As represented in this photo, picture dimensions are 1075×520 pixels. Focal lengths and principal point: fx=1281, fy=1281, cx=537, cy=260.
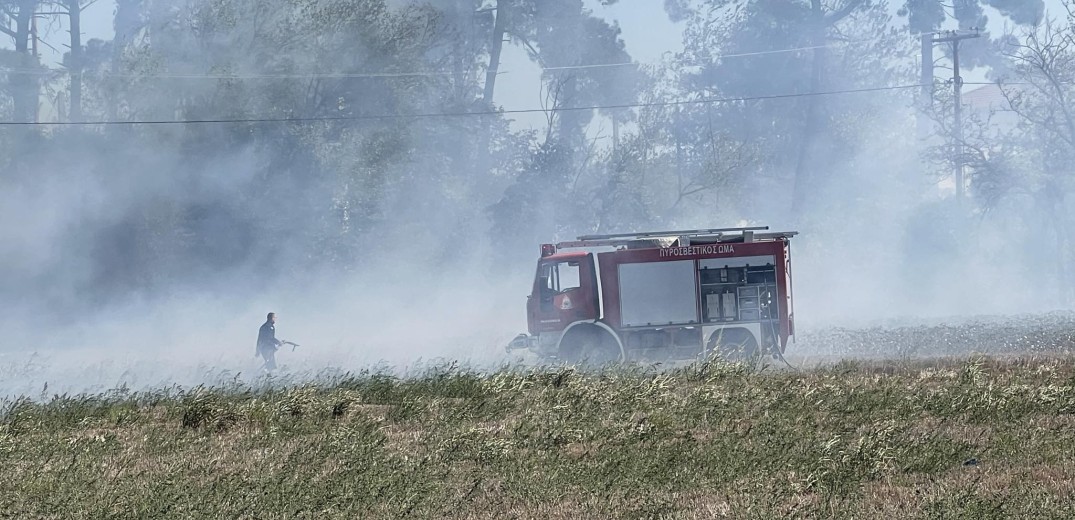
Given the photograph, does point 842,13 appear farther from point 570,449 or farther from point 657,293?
point 570,449

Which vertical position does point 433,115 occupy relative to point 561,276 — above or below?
above

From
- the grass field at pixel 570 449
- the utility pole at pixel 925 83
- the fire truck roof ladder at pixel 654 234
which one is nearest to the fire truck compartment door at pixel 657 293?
the fire truck roof ladder at pixel 654 234

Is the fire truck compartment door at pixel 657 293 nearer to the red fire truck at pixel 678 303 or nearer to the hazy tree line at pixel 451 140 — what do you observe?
the red fire truck at pixel 678 303

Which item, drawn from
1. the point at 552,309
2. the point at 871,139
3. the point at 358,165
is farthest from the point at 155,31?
the point at 871,139

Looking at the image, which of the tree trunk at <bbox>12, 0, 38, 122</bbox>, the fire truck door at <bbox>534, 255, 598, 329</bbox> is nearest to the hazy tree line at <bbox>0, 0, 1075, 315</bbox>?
the tree trunk at <bbox>12, 0, 38, 122</bbox>

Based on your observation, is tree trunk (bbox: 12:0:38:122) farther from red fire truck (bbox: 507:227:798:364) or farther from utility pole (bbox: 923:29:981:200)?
utility pole (bbox: 923:29:981:200)

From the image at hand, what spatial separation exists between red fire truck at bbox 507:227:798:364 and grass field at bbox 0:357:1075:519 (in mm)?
4636

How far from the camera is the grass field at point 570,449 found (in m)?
7.93

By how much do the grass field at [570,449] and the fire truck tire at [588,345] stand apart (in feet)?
15.6

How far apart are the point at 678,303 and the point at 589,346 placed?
4.89 ft

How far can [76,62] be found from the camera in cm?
3697

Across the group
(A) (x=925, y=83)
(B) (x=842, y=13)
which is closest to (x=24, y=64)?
(B) (x=842, y=13)

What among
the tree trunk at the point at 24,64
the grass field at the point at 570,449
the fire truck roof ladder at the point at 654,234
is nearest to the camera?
the grass field at the point at 570,449

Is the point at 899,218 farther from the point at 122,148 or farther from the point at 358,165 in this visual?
the point at 122,148
